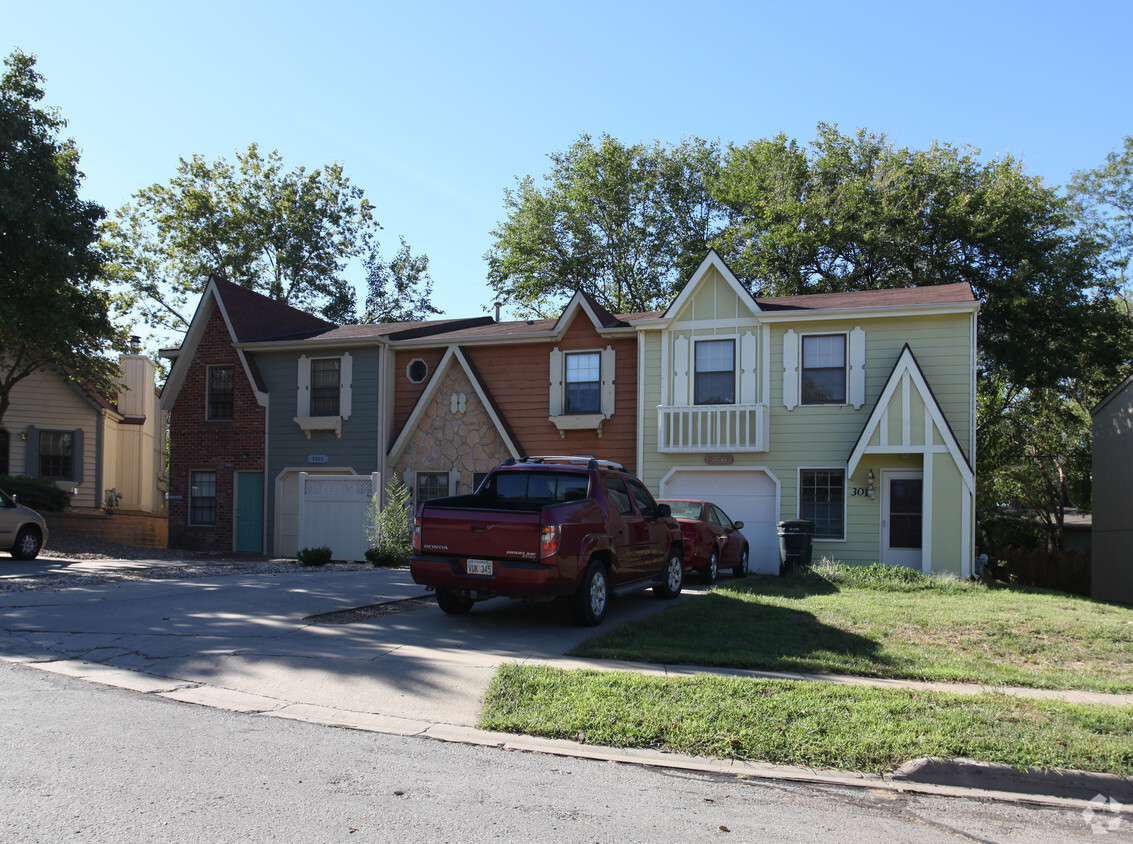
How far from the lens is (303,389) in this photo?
23.1m

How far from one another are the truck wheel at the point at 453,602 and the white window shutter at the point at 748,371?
1070cm

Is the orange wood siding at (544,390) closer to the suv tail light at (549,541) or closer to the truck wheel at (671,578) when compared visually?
the truck wheel at (671,578)

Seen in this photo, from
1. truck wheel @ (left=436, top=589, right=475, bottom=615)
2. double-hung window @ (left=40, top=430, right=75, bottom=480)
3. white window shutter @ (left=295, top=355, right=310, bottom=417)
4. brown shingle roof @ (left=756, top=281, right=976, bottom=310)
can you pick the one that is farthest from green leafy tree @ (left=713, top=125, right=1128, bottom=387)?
double-hung window @ (left=40, top=430, right=75, bottom=480)

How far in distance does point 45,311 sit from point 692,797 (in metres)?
21.2

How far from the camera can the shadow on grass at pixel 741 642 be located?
8.11 metres

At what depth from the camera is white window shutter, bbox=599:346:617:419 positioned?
2075cm

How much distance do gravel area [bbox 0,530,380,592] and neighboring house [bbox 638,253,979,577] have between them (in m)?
7.94

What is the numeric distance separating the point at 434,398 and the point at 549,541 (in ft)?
43.9

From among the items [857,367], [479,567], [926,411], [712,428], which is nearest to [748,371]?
[712,428]

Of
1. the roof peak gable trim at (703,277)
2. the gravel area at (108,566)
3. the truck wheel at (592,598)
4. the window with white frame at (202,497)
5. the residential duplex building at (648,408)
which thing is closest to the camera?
the truck wheel at (592,598)

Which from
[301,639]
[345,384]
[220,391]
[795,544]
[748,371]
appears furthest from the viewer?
[220,391]

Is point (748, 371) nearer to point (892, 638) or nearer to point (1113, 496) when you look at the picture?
point (1113, 496)

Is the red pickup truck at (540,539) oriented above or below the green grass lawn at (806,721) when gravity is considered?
above

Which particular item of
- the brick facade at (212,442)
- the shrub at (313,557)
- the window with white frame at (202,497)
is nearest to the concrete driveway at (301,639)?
Answer: the shrub at (313,557)
